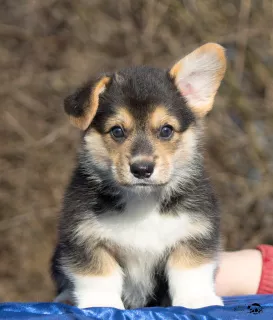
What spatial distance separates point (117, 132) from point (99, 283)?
85 cm

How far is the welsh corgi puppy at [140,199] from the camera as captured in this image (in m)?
3.47

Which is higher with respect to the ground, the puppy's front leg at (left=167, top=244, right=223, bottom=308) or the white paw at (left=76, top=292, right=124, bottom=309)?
the puppy's front leg at (left=167, top=244, right=223, bottom=308)

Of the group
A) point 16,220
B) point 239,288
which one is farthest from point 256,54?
point 239,288

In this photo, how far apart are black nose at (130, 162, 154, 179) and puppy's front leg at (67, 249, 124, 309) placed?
19.0 inches

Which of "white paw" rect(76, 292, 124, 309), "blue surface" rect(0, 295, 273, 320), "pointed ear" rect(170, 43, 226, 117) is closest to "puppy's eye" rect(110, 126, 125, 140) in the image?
"pointed ear" rect(170, 43, 226, 117)

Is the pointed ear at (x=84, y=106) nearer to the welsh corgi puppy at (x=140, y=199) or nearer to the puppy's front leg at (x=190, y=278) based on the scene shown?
the welsh corgi puppy at (x=140, y=199)

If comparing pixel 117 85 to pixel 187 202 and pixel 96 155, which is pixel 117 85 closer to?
pixel 96 155

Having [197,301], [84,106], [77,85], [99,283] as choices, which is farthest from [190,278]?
[77,85]

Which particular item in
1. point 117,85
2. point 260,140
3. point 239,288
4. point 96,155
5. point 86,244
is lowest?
point 260,140

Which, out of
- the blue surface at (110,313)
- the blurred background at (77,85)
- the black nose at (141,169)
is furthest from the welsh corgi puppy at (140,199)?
the blurred background at (77,85)

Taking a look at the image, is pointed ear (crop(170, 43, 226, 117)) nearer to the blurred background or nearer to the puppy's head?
the puppy's head

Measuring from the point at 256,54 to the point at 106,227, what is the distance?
193 inches

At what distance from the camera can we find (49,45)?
8.07m

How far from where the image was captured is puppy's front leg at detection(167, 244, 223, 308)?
3.43 m
